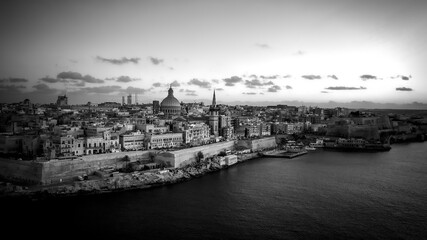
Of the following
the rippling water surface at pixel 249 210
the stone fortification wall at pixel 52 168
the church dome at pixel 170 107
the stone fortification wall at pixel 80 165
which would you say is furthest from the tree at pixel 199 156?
the church dome at pixel 170 107

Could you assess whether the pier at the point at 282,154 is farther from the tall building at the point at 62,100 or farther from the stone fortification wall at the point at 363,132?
the tall building at the point at 62,100

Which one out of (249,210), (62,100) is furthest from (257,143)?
(62,100)

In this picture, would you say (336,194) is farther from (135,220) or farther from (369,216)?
(135,220)

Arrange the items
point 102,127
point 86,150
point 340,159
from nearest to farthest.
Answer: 1. point 86,150
2. point 102,127
3. point 340,159

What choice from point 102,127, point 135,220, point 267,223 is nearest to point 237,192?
point 267,223

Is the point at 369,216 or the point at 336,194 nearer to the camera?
the point at 369,216

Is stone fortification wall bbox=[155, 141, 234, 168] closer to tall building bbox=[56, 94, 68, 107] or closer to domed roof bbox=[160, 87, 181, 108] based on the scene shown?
domed roof bbox=[160, 87, 181, 108]
